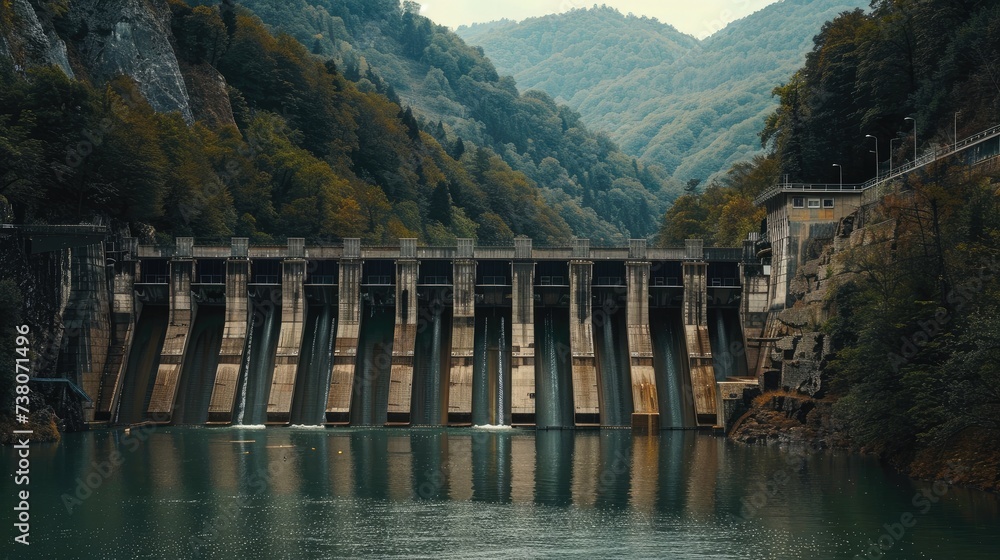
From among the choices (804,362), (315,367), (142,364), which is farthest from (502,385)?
(142,364)

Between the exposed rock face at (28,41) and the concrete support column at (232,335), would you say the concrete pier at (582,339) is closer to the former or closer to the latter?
the concrete support column at (232,335)

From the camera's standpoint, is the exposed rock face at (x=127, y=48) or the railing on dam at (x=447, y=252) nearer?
the railing on dam at (x=447, y=252)

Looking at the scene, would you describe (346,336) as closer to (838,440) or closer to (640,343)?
(640,343)

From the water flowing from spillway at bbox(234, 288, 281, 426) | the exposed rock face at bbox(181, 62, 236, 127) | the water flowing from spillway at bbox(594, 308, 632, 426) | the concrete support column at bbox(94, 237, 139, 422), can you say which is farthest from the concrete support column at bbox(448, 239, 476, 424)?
the exposed rock face at bbox(181, 62, 236, 127)

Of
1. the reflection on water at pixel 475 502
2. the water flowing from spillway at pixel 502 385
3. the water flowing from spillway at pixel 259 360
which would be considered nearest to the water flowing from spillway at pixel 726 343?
the water flowing from spillway at pixel 502 385

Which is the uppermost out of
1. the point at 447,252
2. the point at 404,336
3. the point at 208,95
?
the point at 208,95

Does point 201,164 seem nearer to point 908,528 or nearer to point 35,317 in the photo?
point 35,317

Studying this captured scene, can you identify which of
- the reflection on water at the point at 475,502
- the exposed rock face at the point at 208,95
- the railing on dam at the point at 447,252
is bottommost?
the reflection on water at the point at 475,502
